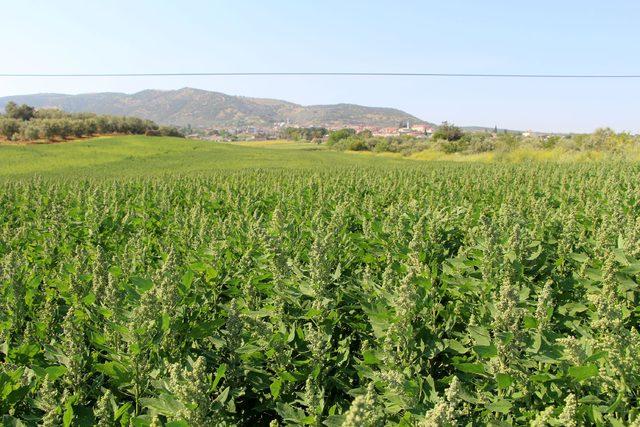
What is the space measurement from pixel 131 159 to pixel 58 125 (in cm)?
2503

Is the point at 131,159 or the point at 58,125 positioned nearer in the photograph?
the point at 131,159

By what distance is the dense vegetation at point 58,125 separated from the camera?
65750 mm

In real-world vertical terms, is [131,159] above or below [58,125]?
below

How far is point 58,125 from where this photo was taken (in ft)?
226

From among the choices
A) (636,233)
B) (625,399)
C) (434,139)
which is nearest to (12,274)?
(625,399)

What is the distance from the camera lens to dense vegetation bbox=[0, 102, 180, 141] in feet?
216

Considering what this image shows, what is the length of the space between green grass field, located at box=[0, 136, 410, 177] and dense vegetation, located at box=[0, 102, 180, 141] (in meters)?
9.73

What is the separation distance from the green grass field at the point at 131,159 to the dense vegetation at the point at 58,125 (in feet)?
31.9

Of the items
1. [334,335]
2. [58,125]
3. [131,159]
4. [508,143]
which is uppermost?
[508,143]

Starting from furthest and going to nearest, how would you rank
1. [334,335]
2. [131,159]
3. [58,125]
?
[58,125] < [131,159] < [334,335]

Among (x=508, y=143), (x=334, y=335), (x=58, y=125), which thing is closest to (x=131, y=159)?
(x=58, y=125)

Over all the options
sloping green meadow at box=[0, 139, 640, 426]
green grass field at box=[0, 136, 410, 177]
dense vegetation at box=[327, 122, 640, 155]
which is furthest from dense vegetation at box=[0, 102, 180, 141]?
sloping green meadow at box=[0, 139, 640, 426]

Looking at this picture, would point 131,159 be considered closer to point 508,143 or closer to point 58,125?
point 58,125

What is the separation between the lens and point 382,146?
8562 centimetres
